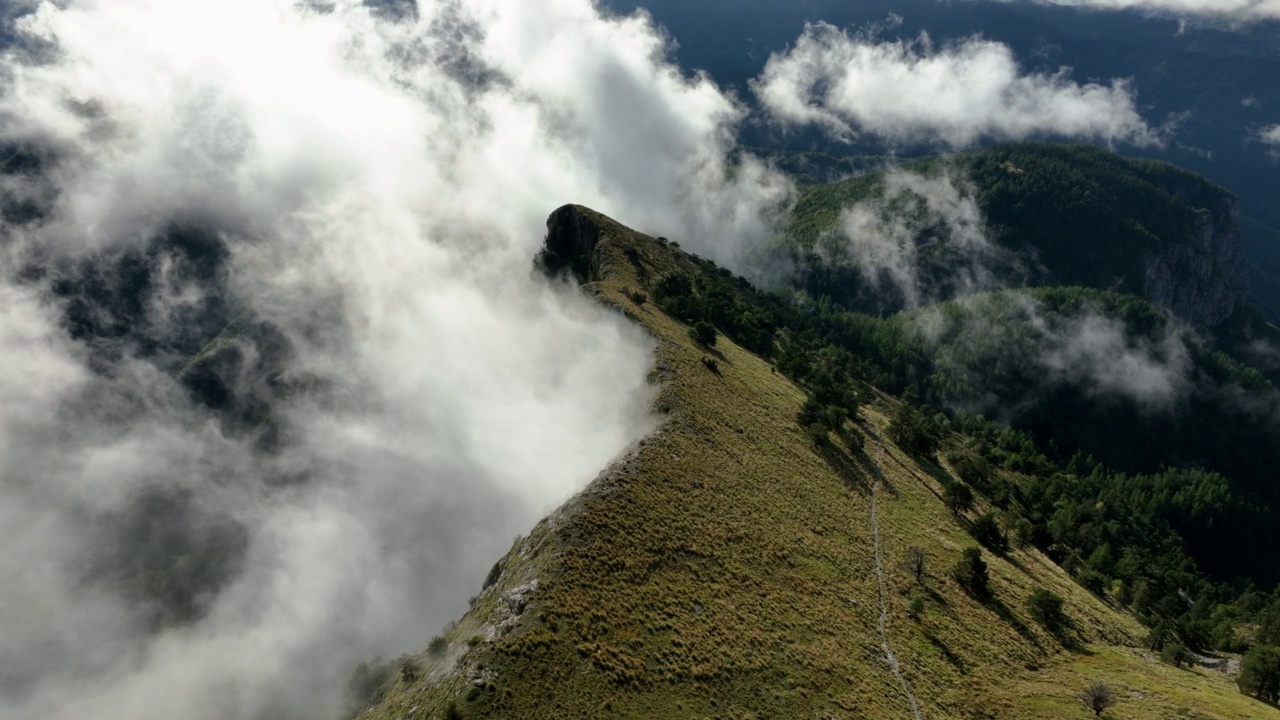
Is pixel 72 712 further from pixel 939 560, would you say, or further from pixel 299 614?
pixel 939 560

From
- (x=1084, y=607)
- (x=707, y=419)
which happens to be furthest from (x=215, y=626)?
(x=1084, y=607)

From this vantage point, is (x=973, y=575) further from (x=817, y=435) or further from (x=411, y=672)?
(x=411, y=672)

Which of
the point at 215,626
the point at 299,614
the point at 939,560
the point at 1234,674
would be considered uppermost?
the point at 215,626

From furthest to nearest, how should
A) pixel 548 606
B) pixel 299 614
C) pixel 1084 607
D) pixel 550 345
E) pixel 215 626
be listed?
pixel 215 626 → pixel 299 614 → pixel 550 345 → pixel 1084 607 → pixel 548 606

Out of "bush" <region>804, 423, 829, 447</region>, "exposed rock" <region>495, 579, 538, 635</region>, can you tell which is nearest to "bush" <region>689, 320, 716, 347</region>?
"bush" <region>804, 423, 829, 447</region>

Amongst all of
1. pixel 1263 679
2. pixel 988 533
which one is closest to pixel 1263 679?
pixel 1263 679
